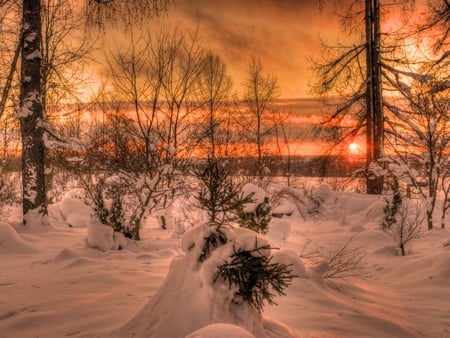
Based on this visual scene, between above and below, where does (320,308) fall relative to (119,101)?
below

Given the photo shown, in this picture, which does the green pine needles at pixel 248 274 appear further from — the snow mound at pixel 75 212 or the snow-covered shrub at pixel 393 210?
the snow mound at pixel 75 212

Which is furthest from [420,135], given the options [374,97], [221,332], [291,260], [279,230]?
[221,332]

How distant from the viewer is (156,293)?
3.67m

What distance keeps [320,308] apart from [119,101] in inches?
286

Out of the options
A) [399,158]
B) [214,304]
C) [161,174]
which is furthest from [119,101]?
[399,158]

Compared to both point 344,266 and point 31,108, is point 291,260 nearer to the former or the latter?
point 344,266

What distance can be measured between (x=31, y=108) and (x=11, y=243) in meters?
3.30

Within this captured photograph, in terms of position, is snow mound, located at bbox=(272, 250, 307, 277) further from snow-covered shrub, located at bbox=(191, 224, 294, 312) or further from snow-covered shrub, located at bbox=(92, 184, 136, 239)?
snow-covered shrub, located at bbox=(92, 184, 136, 239)

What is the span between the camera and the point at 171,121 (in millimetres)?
10664

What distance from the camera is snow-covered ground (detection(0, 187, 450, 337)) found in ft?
12.9

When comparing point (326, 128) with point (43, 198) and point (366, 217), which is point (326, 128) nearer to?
point (366, 217)

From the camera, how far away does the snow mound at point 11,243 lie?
778 cm

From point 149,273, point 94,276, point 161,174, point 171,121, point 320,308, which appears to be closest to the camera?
point 320,308

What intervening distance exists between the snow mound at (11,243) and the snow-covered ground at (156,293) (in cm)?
2
